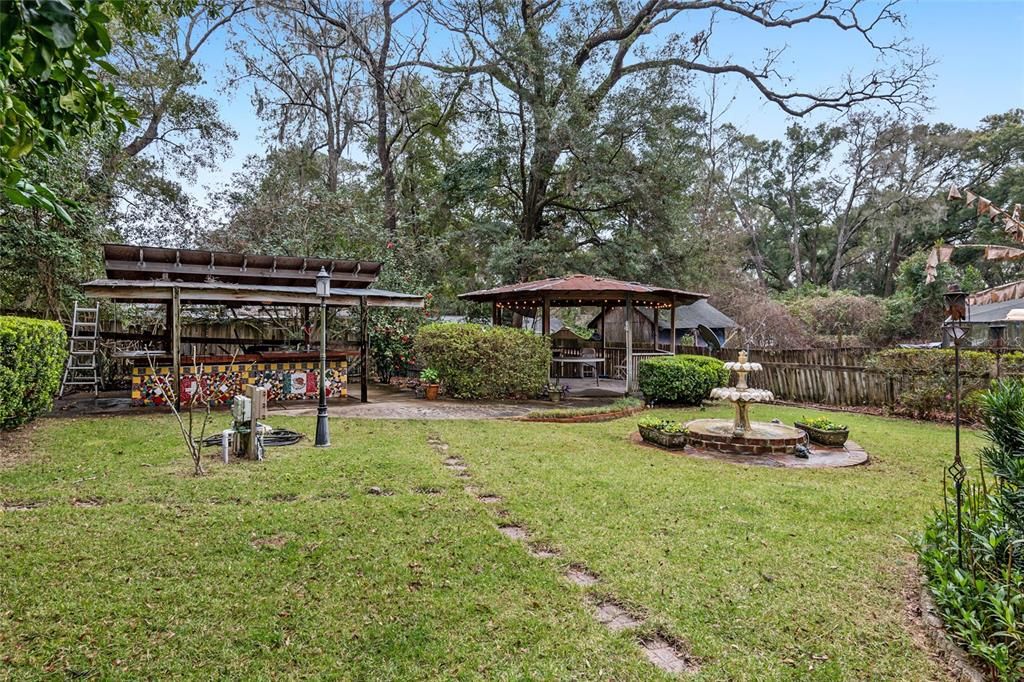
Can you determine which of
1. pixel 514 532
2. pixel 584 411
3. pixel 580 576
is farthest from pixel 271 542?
pixel 584 411

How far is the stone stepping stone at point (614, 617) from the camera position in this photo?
2.72m

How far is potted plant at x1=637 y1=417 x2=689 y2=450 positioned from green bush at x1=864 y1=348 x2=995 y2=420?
17.5 feet

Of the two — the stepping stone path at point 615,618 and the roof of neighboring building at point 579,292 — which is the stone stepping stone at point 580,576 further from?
the roof of neighboring building at point 579,292

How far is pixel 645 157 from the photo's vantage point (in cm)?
1552

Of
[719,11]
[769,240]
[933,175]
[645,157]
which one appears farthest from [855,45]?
[769,240]

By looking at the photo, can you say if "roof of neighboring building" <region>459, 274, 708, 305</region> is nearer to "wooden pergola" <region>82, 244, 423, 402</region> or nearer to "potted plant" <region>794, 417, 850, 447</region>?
"wooden pergola" <region>82, 244, 423, 402</region>

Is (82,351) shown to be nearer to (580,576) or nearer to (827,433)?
(580,576)

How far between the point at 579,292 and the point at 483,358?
2494 mm

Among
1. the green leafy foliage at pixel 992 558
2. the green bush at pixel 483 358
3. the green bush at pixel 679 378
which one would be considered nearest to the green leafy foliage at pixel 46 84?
the green leafy foliage at pixel 992 558

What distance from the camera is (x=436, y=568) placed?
3301 millimetres

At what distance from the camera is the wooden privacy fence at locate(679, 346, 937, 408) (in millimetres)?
10188

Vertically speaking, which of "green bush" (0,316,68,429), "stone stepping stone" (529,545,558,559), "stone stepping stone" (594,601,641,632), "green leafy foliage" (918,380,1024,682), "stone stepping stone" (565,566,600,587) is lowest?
"stone stepping stone" (594,601,641,632)

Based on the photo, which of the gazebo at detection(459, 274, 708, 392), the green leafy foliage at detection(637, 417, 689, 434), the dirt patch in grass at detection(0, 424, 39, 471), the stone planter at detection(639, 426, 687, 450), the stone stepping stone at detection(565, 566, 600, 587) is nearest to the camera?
the stone stepping stone at detection(565, 566, 600, 587)

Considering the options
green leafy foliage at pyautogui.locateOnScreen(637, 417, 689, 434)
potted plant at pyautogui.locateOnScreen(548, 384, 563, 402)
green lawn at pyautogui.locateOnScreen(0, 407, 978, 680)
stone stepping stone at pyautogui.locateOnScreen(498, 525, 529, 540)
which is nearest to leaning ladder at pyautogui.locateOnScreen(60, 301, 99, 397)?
green lawn at pyautogui.locateOnScreen(0, 407, 978, 680)
